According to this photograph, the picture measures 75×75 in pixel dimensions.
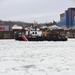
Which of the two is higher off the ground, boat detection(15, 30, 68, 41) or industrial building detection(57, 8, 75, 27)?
industrial building detection(57, 8, 75, 27)

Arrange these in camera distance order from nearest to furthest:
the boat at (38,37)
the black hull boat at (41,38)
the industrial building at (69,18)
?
the black hull boat at (41,38) < the boat at (38,37) < the industrial building at (69,18)

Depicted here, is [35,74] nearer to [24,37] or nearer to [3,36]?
[24,37]

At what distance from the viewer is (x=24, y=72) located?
10.1m

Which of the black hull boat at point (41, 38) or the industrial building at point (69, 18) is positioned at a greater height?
the industrial building at point (69, 18)

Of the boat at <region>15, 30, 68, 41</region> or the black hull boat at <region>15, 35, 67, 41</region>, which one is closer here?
the black hull boat at <region>15, 35, 67, 41</region>

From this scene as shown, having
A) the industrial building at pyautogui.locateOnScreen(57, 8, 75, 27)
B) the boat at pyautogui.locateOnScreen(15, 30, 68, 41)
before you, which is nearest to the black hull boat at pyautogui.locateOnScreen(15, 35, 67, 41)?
the boat at pyautogui.locateOnScreen(15, 30, 68, 41)

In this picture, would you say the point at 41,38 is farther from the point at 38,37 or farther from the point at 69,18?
the point at 69,18

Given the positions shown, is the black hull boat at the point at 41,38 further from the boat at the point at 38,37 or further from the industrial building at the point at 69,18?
the industrial building at the point at 69,18

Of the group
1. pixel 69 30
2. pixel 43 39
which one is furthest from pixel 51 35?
pixel 69 30

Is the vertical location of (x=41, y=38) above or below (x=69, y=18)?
below

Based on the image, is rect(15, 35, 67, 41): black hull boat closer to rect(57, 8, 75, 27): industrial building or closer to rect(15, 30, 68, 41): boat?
rect(15, 30, 68, 41): boat

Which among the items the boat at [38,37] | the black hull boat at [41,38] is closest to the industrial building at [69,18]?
the boat at [38,37]

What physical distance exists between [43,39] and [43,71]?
3799 centimetres

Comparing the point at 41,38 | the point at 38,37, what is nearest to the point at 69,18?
the point at 41,38
